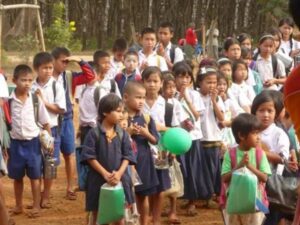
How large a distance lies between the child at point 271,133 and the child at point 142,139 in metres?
0.99

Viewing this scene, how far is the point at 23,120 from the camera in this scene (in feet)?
20.5

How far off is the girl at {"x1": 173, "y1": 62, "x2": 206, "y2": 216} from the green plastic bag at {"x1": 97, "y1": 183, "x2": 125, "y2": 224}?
1493 mm

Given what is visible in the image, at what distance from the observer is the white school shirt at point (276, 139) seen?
492 cm

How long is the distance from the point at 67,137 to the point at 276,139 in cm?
275

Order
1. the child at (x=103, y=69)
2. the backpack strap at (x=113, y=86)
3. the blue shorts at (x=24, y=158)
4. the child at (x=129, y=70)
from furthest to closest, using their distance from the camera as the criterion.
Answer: the child at (x=129, y=70) < the child at (x=103, y=69) < the backpack strap at (x=113, y=86) < the blue shorts at (x=24, y=158)

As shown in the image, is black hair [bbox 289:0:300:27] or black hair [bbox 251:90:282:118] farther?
black hair [bbox 251:90:282:118]

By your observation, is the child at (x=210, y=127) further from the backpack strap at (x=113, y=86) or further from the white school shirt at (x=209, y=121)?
the backpack strap at (x=113, y=86)

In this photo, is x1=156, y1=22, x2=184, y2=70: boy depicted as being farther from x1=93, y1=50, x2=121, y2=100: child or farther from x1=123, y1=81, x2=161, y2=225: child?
x1=123, y1=81, x2=161, y2=225: child

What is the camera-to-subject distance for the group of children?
495 cm

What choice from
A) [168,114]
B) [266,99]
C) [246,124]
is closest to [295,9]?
[246,124]

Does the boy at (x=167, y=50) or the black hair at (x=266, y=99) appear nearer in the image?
the black hair at (x=266, y=99)

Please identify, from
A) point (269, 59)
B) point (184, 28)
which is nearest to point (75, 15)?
point (184, 28)

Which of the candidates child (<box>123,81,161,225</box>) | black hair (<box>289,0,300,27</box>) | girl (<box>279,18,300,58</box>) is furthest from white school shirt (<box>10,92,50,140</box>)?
girl (<box>279,18,300,58</box>)

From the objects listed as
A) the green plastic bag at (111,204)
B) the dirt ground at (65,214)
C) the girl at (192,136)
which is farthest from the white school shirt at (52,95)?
the green plastic bag at (111,204)
